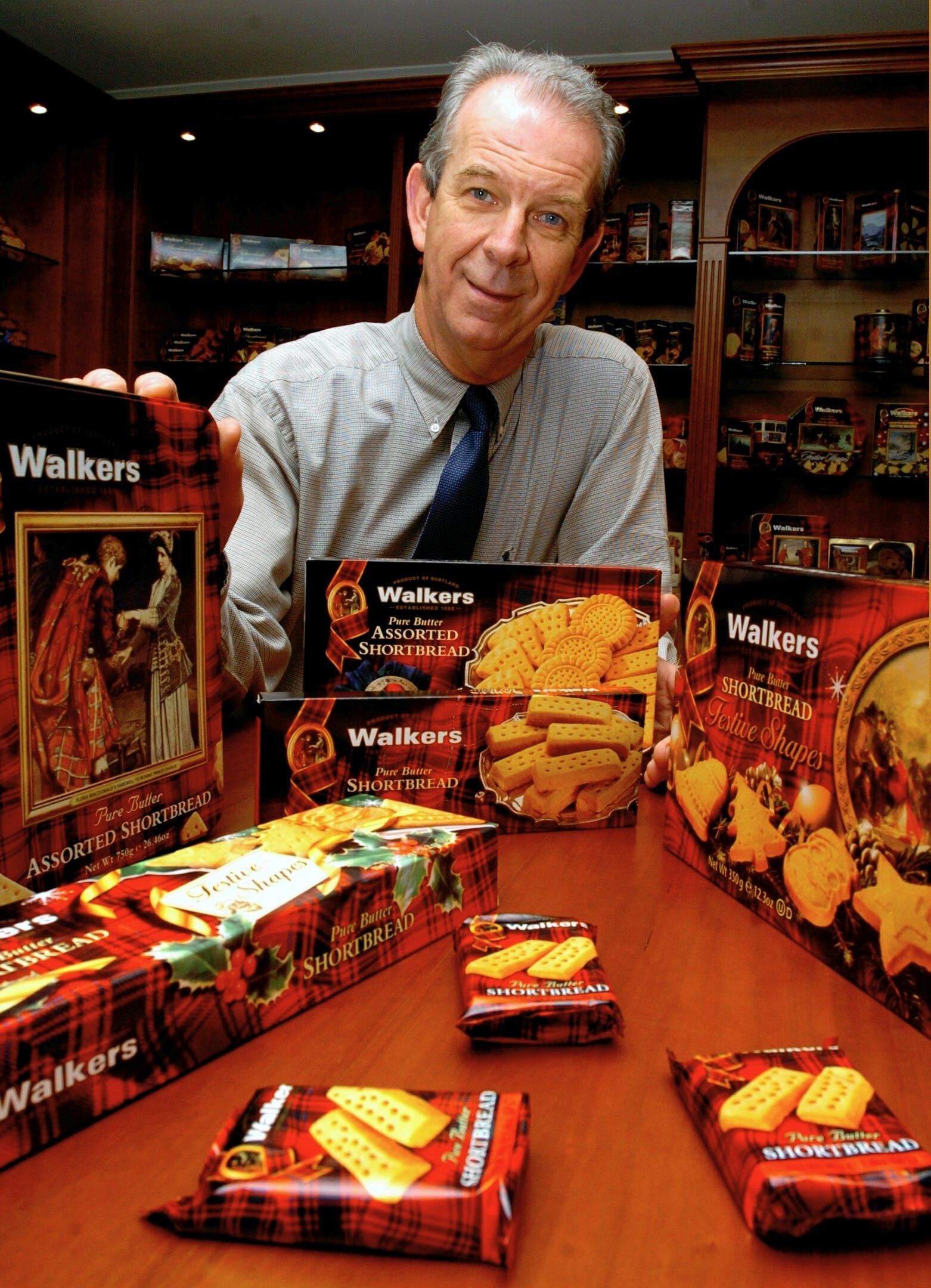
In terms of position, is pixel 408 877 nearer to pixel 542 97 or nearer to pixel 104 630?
pixel 104 630

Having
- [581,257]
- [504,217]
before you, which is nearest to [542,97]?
[504,217]

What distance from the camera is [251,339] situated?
457cm

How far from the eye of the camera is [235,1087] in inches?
22.0

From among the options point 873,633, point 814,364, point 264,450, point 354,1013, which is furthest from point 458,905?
point 814,364

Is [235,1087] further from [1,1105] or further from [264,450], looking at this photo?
[264,450]

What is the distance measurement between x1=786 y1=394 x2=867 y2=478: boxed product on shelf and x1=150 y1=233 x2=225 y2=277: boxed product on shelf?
8.46ft

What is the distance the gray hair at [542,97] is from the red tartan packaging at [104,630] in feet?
3.60

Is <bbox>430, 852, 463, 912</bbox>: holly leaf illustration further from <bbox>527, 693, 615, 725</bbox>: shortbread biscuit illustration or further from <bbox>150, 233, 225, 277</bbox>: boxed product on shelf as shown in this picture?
<bbox>150, 233, 225, 277</bbox>: boxed product on shelf

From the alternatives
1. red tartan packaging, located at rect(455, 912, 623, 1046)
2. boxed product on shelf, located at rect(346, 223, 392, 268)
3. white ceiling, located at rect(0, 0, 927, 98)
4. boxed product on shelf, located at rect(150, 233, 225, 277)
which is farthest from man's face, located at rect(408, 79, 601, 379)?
boxed product on shelf, located at rect(150, 233, 225, 277)

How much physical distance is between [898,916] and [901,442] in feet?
12.1

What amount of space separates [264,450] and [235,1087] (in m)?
1.30

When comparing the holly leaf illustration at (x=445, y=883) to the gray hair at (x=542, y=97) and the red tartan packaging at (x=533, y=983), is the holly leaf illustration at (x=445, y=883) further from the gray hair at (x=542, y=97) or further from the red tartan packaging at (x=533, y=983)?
the gray hair at (x=542, y=97)

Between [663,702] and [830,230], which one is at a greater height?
[830,230]

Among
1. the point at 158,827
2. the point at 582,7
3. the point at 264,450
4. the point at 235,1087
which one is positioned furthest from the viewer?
the point at 582,7
